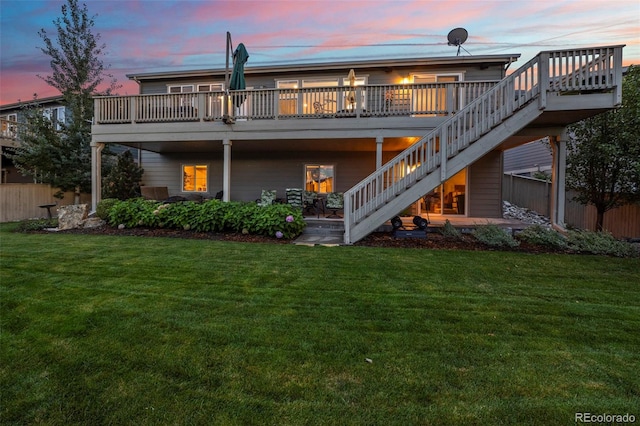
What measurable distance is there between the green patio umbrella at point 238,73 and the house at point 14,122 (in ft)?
24.6

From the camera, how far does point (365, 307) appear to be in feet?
10.9

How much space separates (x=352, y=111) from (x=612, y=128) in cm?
642

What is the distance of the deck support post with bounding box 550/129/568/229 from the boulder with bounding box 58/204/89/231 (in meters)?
12.7

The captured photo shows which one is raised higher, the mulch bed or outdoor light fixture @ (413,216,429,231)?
outdoor light fixture @ (413,216,429,231)

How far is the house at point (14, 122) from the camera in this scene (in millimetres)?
12990

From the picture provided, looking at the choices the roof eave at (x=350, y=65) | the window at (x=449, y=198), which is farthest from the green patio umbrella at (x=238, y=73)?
the window at (x=449, y=198)

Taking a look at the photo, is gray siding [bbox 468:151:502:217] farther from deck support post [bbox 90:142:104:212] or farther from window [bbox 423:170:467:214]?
deck support post [bbox 90:142:104:212]

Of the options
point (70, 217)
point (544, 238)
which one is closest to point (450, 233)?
point (544, 238)

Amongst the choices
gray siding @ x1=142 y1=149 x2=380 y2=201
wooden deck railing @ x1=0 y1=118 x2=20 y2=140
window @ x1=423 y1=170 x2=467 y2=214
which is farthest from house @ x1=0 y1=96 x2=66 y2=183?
window @ x1=423 y1=170 x2=467 y2=214

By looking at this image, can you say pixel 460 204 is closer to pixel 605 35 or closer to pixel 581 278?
pixel 581 278

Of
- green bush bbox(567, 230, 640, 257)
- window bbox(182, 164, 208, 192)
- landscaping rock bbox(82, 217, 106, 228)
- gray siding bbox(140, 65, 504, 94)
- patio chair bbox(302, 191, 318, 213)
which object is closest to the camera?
green bush bbox(567, 230, 640, 257)

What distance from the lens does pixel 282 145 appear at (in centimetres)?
1061

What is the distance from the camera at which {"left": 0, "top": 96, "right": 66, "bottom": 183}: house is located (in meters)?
Result: 13.0

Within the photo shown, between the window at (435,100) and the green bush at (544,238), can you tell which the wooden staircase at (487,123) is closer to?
the window at (435,100)
